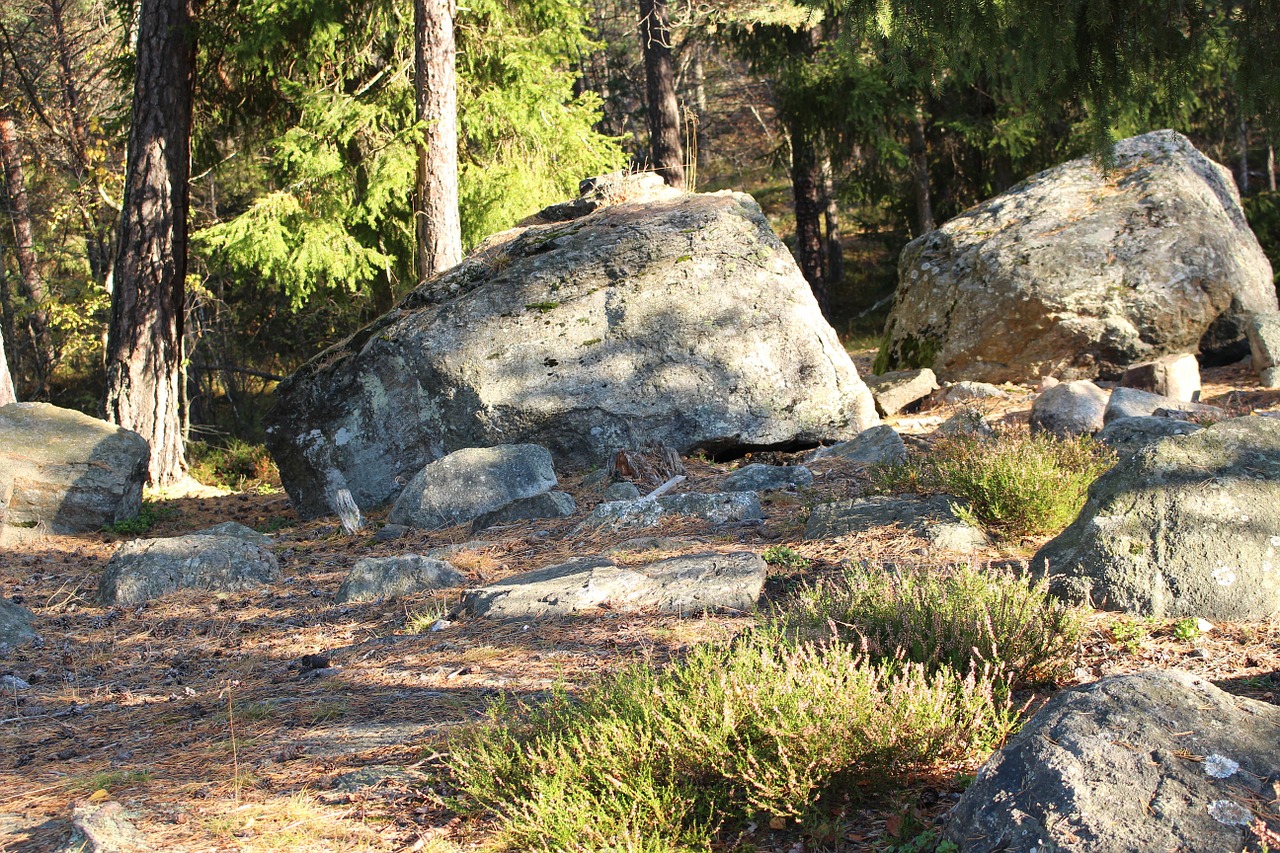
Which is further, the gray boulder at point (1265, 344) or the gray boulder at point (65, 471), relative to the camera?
the gray boulder at point (1265, 344)

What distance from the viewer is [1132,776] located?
2.39m

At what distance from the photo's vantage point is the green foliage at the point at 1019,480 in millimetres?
5168

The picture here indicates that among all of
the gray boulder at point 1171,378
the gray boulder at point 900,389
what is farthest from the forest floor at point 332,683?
the gray boulder at point 1171,378

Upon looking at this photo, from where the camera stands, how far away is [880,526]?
5.30 metres

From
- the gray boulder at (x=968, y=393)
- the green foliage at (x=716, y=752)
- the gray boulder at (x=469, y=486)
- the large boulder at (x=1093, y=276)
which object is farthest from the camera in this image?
the large boulder at (x=1093, y=276)

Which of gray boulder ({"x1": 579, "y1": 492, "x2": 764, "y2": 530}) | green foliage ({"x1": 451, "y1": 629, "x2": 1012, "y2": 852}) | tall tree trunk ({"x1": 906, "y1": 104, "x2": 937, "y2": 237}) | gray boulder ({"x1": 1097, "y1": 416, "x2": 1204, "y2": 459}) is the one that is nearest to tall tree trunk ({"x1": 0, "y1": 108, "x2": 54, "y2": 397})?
gray boulder ({"x1": 579, "y1": 492, "x2": 764, "y2": 530})

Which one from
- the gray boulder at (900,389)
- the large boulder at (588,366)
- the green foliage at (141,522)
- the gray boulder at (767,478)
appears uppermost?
the large boulder at (588,366)

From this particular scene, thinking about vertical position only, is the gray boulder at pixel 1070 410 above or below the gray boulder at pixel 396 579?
above

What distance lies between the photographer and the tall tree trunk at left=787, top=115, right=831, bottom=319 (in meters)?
17.4

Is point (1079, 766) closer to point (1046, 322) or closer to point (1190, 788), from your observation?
point (1190, 788)

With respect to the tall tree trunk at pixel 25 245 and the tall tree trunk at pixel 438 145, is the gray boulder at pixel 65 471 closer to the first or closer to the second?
the tall tree trunk at pixel 438 145

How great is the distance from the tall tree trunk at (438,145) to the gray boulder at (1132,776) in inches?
352

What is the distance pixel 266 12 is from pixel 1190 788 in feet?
38.7

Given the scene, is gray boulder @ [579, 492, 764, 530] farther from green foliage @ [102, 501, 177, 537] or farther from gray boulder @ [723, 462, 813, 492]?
green foliage @ [102, 501, 177, 537]
